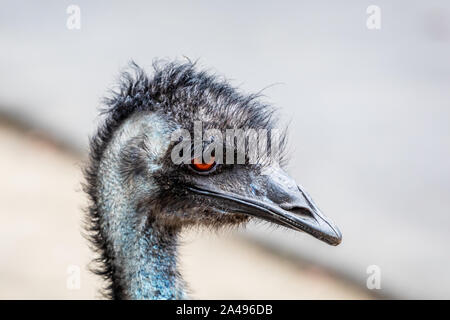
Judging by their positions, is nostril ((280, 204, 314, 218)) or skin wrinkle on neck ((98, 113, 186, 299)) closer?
nostril ((280, 204, 314, 218))

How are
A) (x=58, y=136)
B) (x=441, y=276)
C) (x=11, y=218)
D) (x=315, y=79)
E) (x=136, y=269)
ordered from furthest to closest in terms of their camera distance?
(x=58, y=136) → (x=11, y=218) → (x=315, y=79) → (x=441, y=276) → (x=136, y=269)

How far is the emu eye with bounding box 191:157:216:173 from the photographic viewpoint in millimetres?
2439

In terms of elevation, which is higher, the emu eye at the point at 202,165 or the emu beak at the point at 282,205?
the emu eye at the point at 202,165

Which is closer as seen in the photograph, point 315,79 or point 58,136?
point 315,79

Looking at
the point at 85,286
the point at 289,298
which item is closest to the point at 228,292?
the point at 289,298

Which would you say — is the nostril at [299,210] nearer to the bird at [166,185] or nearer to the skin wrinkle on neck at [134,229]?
the bird at [166,185]

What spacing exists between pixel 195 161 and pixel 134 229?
0.28m

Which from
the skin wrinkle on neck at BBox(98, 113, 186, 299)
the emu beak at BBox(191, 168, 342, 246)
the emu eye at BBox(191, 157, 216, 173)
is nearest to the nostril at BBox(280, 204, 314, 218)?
the emu beak at BBox(191, 168, 342, 246)

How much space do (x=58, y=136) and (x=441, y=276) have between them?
2443mm

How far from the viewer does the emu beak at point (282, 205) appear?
2.36 metres

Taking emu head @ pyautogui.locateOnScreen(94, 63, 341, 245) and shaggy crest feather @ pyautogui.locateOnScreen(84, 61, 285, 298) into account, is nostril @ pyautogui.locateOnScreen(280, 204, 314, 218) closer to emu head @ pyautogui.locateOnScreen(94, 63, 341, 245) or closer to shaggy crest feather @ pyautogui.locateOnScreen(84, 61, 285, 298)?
emu head @ pyautogui.locateOnScreen(94, 63, 341, 245)

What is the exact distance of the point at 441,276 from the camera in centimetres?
420

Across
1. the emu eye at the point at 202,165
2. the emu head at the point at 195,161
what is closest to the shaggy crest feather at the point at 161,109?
the emu head at the point at 195,161

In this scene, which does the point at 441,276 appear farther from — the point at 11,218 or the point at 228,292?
the point at 11,218
